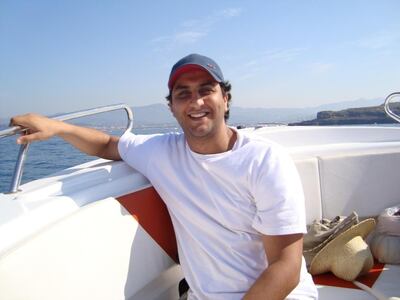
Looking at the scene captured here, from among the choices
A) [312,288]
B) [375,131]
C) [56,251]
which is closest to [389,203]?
[375,131]

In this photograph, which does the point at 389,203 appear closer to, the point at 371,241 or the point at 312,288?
the point at 371,241

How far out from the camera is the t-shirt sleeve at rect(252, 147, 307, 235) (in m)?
1.31

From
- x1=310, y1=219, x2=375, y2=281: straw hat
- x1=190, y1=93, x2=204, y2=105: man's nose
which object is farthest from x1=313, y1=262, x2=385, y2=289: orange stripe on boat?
x1=190, y1=93, x2=204, y2=105: man's nose

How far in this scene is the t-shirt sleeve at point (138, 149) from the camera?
5.56 ft

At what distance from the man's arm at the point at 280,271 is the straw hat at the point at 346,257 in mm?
954

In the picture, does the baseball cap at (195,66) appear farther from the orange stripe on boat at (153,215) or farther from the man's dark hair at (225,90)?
the orange stripe on boat at (153,215)

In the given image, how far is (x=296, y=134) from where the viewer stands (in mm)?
3209

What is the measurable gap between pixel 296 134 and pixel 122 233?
6.98 ft

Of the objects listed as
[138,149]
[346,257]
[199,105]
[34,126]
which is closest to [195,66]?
[199,105]

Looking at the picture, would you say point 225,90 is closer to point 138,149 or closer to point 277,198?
point 138,149

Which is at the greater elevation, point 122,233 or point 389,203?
point 122,233

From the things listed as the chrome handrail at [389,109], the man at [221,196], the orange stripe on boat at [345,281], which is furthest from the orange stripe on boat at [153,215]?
the chrome handrail at [389,109]

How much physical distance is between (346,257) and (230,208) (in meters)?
1.08

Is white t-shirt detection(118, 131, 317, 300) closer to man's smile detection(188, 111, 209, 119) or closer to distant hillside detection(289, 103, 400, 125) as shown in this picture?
man's smile detection(188, 111, 209, 119)
